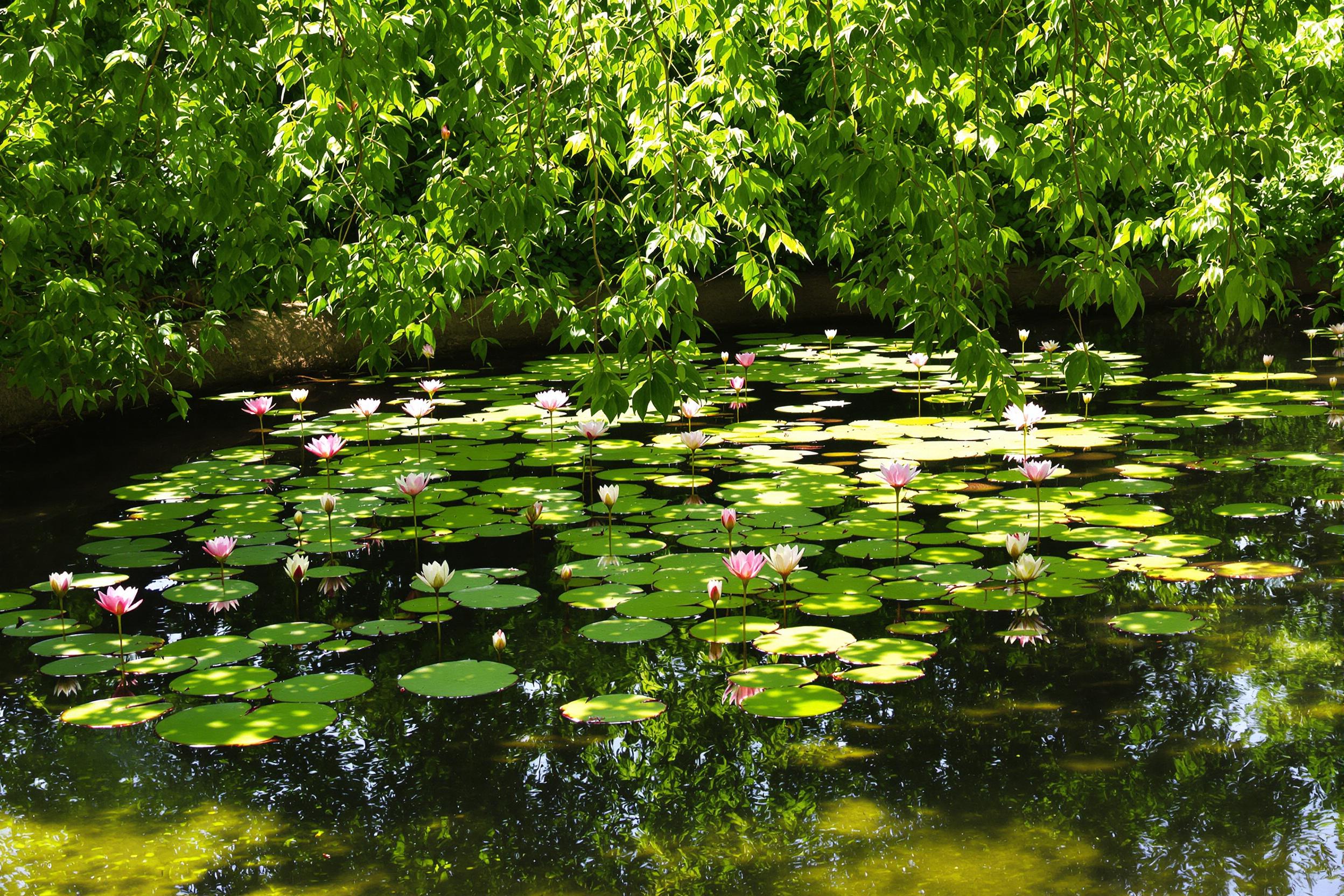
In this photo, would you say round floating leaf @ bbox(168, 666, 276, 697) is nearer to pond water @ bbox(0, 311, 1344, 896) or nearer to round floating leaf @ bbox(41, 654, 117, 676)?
pond water @ bbox(0, 311, 1344, 896)

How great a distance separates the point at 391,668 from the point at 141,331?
1975 millimetres

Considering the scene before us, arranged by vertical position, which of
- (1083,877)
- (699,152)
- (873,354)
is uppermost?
(699,152)

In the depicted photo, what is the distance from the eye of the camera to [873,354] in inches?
283

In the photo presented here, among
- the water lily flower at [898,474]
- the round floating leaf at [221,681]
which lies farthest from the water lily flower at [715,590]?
the round floating leaf at [221,681]

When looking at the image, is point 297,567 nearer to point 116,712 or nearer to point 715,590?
Result: point 116,712

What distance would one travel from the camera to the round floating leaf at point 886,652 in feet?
8.14

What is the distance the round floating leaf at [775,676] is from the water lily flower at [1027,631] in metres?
0.48

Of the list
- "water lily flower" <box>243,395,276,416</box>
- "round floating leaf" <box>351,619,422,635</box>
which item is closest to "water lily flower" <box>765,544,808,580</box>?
"round floating leaf" <box>351,619,422,635</box>

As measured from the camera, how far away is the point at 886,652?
2.53 m

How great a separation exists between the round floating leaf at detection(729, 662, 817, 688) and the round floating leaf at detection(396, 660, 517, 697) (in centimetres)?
46

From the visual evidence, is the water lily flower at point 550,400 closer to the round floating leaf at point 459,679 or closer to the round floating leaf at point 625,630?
the round floating leaf at point 625,630

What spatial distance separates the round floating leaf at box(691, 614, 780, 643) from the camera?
2627mm

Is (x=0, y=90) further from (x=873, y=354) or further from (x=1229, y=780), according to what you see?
(x=873, y=354)

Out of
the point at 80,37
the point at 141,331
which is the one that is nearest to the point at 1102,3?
the point at 80,37
